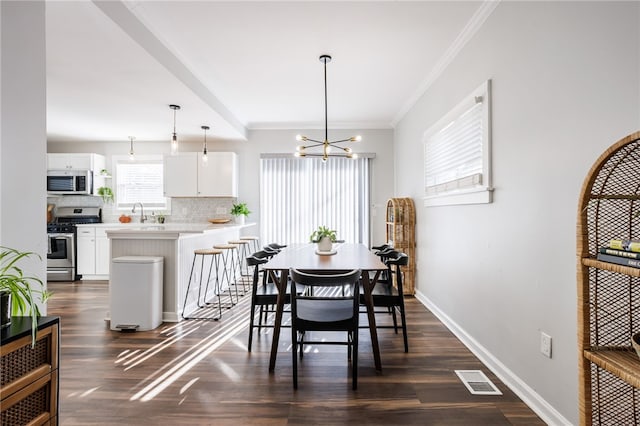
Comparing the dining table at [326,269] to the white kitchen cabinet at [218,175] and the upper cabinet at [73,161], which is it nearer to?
the white kitchen cabinet at [218,175]

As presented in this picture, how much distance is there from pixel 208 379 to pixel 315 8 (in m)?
2.83

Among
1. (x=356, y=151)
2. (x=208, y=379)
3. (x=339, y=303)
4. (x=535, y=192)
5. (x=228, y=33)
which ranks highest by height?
(x=228, y=33)

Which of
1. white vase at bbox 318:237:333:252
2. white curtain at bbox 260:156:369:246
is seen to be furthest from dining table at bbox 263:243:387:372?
white curtain at bbox 260:156:369:246

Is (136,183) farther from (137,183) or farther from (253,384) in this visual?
(253,384)

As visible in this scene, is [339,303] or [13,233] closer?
[13,233]

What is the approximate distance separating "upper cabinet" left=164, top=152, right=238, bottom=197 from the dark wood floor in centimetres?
290

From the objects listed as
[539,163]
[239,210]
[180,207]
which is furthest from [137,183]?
[539,163]

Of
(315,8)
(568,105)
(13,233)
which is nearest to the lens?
(13,233)

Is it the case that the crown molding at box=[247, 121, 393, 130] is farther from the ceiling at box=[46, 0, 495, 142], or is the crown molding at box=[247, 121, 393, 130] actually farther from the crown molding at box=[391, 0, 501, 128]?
the crown molding at box=[391, 0, 501, 128]

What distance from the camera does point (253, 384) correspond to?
238 centimetres

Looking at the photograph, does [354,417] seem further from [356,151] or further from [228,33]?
[356,151]

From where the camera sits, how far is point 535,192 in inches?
81.0

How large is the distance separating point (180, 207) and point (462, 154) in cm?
499

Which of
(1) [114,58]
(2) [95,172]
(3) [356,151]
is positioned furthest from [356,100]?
(2) [95,172]
